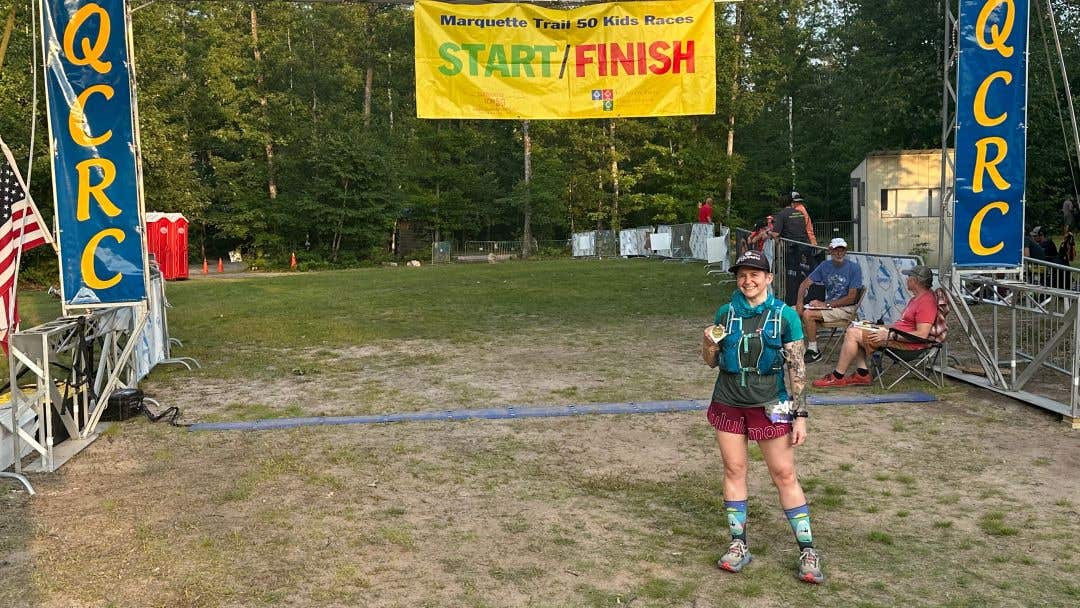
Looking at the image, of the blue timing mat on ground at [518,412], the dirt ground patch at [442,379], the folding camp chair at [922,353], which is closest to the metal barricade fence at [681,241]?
the dirt ground patch at [442,379]

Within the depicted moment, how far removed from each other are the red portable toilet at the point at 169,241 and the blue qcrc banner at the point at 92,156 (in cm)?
2046

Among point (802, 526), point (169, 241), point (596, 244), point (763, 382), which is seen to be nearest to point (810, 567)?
point (802, 526)

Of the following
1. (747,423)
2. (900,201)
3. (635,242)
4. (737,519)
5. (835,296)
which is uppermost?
(900,201)

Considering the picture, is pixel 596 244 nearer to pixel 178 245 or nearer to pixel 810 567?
pixel 178 245

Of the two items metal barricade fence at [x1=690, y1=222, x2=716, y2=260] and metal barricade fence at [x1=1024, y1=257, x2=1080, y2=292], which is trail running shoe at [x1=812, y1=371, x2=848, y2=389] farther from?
metal barricade fence at [x1=690, y1=222, x2=716, y2=260]

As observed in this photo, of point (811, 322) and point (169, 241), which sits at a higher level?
point (169, 241)

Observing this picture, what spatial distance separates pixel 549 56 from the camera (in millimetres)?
10922

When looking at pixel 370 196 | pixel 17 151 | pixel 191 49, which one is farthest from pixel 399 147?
pixel 17 151

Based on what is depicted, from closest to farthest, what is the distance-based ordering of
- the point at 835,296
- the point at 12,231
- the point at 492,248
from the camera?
the point at 12,231, the point at 835,296, the point at 492,248

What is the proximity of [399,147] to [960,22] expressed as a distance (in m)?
48.7

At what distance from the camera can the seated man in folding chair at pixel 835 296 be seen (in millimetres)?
11117

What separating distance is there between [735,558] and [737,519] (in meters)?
0.20

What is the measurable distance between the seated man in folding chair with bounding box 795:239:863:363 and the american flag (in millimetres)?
8501

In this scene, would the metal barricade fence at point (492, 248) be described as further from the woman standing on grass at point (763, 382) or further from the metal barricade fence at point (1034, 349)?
the woman standing on grass at point (763, 382)
